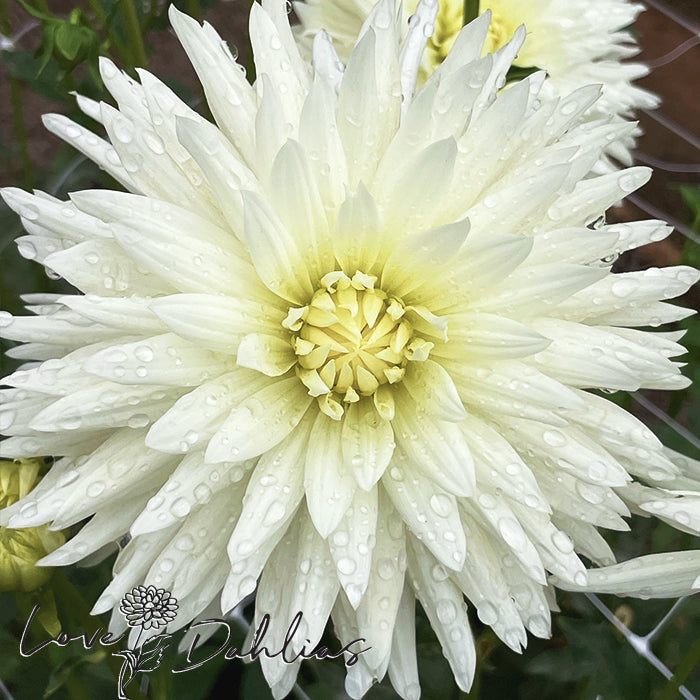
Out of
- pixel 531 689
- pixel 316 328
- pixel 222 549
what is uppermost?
pixel 316 328

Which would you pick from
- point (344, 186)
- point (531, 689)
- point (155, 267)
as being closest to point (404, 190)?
point (344, 186)

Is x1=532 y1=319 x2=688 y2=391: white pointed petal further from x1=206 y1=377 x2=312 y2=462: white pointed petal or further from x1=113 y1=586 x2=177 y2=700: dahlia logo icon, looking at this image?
x1=113 y1=586 x2=177 y2=700: dahlia logo icon

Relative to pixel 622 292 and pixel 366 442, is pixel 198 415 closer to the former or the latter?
pixel 366 442

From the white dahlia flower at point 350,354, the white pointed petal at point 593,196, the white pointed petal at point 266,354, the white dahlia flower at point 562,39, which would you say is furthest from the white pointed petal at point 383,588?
the white dahlia flower at point 562,39

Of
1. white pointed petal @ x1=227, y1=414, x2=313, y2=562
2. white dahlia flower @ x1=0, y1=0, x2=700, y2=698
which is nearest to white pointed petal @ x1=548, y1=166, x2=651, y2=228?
white dahlia flower @ x1=0, y1=0, x2=700, y2=698

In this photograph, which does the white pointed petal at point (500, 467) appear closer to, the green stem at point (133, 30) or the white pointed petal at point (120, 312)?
the white pointed petal at point (120, 312)

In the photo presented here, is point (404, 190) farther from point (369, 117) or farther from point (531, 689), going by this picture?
point (531, 689)

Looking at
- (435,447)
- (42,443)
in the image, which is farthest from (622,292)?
(42,443)
